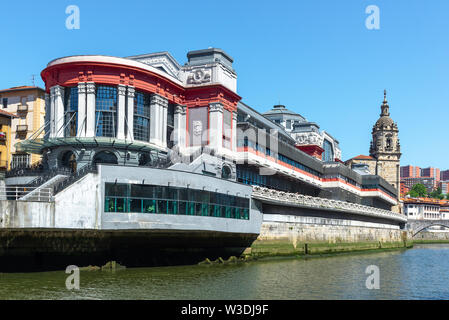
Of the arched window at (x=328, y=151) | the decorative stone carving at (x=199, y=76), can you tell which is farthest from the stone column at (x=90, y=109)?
the arched window at (x=328, y=151)

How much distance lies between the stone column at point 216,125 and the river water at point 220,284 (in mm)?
19073

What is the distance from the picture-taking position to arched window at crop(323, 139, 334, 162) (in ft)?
392

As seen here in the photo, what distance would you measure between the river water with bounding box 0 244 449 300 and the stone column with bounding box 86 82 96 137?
1852 cm

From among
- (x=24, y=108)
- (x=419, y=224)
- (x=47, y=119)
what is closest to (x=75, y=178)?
(x=47, y=119)

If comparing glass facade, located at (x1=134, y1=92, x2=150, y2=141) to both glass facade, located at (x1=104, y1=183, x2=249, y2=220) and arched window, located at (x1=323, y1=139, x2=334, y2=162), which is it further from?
arched window, located at (x1=323, y1=139, x2=334, y2=162)

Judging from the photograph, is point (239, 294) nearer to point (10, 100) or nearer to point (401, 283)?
point (401, 283)

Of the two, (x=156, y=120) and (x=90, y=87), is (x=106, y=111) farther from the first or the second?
(x=156, y=120)

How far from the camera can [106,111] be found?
5462cm

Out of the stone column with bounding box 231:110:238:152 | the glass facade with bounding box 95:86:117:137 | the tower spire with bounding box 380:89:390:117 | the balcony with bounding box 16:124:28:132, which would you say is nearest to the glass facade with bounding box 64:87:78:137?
the glass facade with bounding box 95:86:117:137

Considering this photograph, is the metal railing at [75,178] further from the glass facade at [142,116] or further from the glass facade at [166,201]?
the glass facade at [142,116]

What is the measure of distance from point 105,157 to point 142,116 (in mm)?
6583

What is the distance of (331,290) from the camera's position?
111 feet

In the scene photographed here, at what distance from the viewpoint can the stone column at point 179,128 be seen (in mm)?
63281

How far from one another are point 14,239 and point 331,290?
22106 mm
